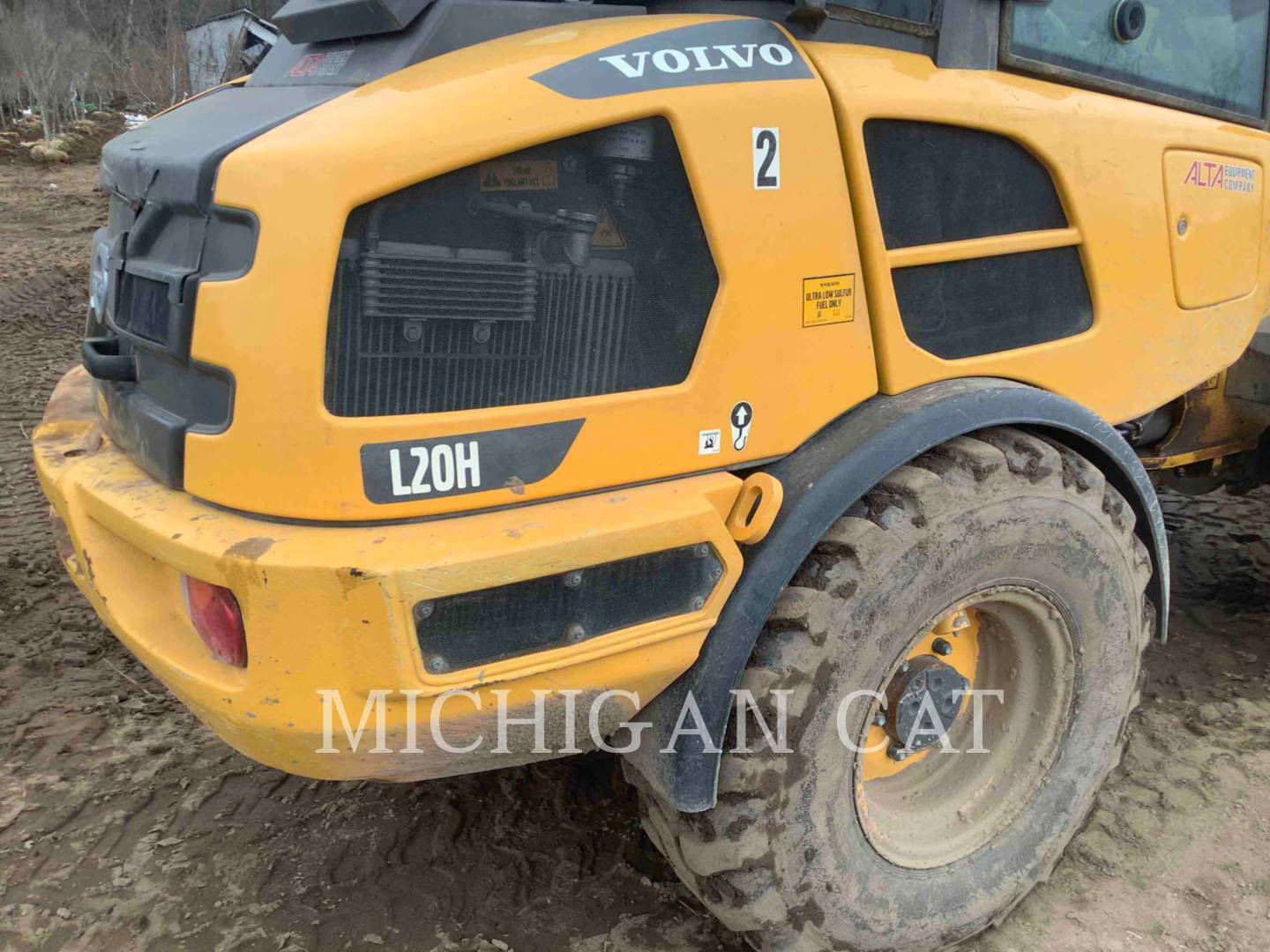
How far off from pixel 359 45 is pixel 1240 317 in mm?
2401

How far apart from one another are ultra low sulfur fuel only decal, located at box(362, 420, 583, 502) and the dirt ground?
1261mm

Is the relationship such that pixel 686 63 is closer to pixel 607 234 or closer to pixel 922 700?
pixel 607 234

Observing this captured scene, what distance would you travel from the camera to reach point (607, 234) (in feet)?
5.94

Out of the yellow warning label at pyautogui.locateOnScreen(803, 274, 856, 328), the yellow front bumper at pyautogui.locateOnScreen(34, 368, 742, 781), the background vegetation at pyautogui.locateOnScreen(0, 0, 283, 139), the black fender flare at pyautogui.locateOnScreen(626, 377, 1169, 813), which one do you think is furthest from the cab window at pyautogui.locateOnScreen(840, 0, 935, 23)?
the background vegetation at pyautogui.locateOnScreen(0, 0, 283, 139)

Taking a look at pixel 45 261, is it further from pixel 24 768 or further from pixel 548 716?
pixel 548 716

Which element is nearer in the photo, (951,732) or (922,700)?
(922,700)

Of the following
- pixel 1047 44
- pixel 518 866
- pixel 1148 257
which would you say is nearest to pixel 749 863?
pixel 518 866

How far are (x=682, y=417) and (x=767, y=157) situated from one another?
49 centimetres

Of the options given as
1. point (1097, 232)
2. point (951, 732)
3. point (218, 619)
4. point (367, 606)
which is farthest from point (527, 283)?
point (951, 732)

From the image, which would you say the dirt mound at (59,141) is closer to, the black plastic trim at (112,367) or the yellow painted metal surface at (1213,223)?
the black plastic trim at (112,367)

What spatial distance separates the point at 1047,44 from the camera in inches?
92.3

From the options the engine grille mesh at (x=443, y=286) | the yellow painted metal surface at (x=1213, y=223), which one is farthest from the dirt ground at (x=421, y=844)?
the engine grille mesh at (x=443, y=286)

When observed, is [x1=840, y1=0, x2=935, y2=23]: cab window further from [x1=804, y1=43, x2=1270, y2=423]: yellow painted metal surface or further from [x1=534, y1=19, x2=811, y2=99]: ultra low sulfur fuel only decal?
[x1=534, y1=19, x2=811, y2=99]: ultra low sulfur fuel only decal

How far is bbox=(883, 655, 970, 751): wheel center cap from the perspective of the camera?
2283 millimetres
